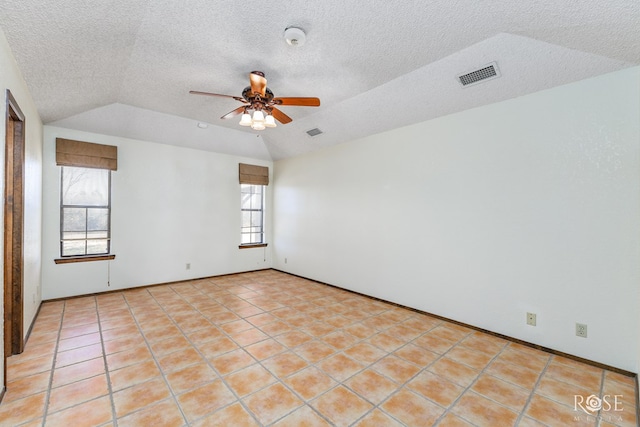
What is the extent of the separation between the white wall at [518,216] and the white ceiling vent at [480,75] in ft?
1.44

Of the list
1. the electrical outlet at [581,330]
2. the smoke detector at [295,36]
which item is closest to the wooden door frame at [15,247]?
the smoke detector at [295,36]

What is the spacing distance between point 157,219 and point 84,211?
1.02 metres

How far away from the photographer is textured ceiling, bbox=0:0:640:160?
1.95m

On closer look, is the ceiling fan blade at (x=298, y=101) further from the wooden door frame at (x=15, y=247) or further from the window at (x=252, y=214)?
the window at (x=252, y=214)

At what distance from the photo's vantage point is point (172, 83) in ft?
10.7

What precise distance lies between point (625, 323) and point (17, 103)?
5600 millimetres

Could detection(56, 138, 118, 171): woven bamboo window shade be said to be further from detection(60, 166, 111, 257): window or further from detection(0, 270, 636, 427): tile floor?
detection(0, 270, 636, 427): tile floor

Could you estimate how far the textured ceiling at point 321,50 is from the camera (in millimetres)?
1948

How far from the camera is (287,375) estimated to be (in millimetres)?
2373

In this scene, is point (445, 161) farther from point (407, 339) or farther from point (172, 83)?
point (172, 83)

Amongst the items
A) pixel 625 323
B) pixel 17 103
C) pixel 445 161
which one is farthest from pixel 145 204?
pixel 625 323

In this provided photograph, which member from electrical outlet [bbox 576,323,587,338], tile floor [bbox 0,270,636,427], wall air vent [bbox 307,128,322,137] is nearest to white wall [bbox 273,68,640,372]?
electrical outlet [bbox 576,323,587,338]

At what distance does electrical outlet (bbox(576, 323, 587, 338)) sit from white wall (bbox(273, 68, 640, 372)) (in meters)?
0.04

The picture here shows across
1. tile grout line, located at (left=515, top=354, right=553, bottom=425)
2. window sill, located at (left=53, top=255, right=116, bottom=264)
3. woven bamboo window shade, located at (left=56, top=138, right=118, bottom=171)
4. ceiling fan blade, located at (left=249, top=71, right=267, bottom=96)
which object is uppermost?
ceiling fan blade, located at (left=249, top=71, right=267, bottom=96)
